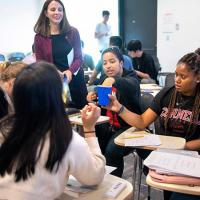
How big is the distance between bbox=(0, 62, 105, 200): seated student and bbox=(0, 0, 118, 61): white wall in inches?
254

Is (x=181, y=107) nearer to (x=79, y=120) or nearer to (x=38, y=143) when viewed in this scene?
(x=79, y=120)

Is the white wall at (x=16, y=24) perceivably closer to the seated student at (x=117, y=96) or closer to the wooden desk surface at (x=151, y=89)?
the wooden desk surface at (x=151, y=89)

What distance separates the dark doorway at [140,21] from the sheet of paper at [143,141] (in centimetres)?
529

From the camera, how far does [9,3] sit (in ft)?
23.1

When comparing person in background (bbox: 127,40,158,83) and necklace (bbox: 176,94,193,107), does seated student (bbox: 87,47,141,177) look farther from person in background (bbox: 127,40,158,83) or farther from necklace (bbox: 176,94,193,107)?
person in background (bbox: 127,40,158,83)

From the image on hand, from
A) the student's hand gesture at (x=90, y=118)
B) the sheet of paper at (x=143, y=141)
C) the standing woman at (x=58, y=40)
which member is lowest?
the sheet of paper at (x=143, y=141)

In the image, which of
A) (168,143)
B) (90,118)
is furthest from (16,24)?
(90,118)

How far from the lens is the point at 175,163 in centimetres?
135

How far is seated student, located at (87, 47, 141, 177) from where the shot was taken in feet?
7.57

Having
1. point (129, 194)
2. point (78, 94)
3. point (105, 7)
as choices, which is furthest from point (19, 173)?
point (105, 7)

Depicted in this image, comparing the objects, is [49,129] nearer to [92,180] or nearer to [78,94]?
[92,180]

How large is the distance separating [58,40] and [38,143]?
6.33 ft

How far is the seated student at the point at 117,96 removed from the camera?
2.31 m

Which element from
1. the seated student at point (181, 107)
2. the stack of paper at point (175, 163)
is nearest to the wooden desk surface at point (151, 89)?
the seated student at point (181, 107)
